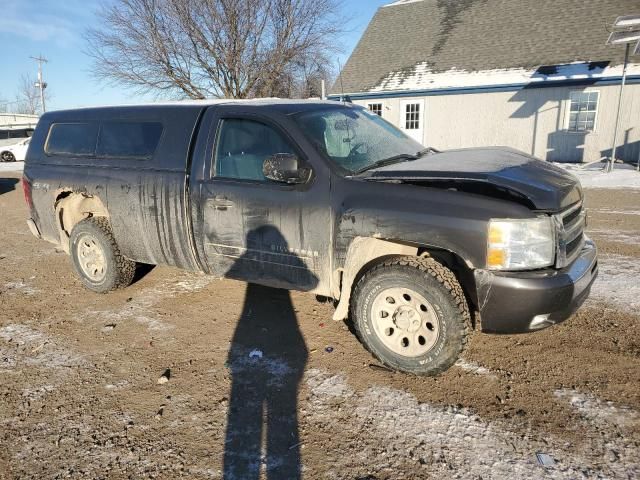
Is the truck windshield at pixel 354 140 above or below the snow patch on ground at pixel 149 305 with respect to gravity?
above

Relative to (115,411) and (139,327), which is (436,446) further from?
(139,327)

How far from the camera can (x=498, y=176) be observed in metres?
3.04

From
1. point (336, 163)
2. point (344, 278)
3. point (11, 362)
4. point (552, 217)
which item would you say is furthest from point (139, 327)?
point (552, 217)

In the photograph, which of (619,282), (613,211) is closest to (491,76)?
(613,211)

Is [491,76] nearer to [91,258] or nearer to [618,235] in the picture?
[618,235]

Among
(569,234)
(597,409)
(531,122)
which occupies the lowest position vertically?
(597,409)

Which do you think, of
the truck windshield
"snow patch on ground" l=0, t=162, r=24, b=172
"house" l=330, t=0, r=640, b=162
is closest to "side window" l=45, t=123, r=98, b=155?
the truck windshield

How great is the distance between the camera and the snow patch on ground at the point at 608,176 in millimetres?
11531

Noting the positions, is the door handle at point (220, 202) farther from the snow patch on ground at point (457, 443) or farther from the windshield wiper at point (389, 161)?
the snow patch on ground at point (457, 443)

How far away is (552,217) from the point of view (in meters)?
2.92

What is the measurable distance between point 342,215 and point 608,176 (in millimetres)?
12155

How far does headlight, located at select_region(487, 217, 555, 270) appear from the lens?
286 centimetres

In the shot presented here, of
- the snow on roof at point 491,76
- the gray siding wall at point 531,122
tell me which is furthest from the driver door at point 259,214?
the gray siding wall at point 531,122

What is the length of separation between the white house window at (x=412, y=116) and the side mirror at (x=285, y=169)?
54.2ft
